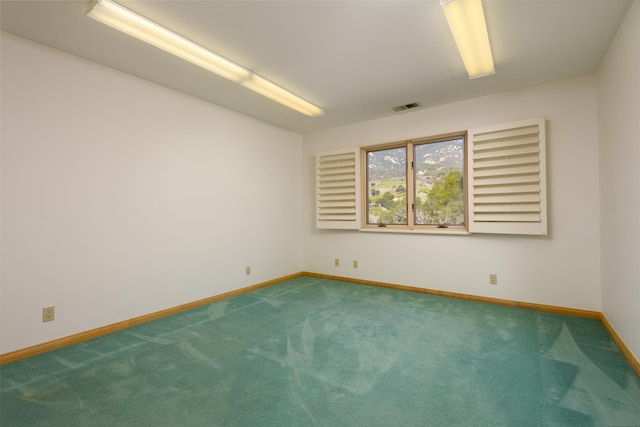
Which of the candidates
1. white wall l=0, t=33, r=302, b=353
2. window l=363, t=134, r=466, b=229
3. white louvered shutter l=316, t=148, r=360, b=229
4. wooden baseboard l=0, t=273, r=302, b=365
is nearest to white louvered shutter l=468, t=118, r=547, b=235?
window l=363, t=134, r=466, b=229

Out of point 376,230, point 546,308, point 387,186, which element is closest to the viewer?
point 546,308

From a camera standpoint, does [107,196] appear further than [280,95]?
No

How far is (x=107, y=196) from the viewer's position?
273cm

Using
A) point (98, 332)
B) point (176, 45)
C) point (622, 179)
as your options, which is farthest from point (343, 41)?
point (98, 332)

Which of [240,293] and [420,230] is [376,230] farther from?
[240,293]

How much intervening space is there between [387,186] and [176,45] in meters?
3.27

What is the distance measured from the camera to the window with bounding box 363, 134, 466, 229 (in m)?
3.85

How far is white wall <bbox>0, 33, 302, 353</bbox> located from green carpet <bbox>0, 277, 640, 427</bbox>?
0.43 metres

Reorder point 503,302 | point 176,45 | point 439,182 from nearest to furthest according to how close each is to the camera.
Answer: point 176,45
point 503,302
point 439,182

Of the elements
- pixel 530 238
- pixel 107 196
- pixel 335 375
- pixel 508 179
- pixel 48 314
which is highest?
pixel 508 179

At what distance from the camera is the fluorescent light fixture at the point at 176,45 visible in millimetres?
1945

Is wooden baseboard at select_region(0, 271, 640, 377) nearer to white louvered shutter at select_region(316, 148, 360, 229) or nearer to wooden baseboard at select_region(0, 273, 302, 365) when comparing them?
wooden baseboard at select_region(0, 273, 302, 365)

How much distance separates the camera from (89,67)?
8.59 ft

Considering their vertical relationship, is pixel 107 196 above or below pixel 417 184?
below
